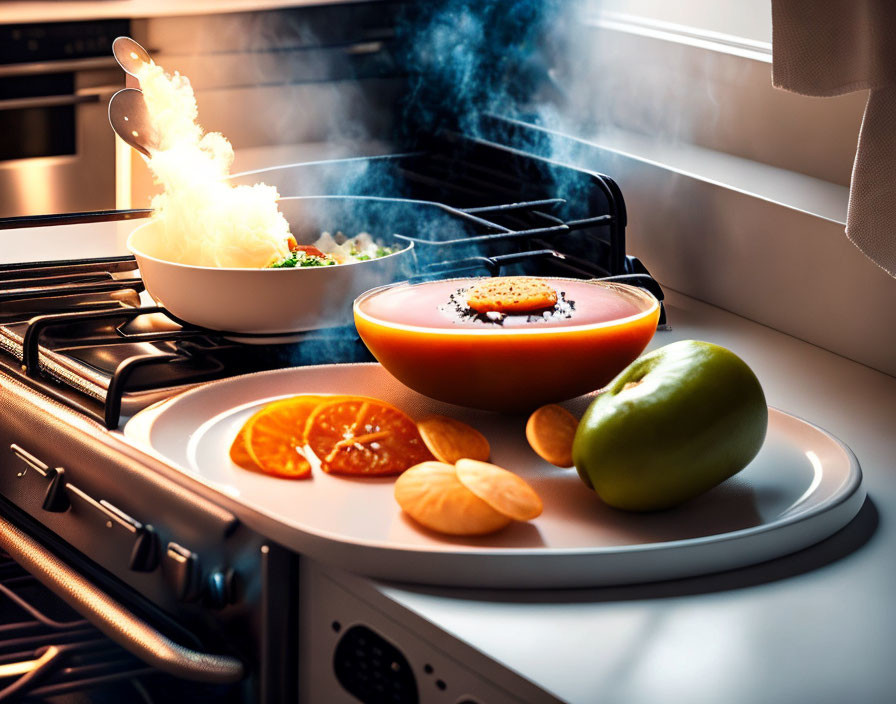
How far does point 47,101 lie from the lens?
1698 mm

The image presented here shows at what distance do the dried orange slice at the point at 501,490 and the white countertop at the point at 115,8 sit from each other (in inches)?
45.3

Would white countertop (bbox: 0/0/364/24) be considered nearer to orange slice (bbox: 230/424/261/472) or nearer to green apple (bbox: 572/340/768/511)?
orange slice (bbox: 230/424/261/472)

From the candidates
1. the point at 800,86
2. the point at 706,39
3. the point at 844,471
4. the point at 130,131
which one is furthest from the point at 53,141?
the point at 844,471

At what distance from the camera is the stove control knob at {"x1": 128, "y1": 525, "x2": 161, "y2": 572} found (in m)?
0.78

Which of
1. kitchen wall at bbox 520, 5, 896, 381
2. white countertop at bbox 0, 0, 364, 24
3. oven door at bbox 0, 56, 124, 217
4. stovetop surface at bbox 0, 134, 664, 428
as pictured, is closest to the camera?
stovetop surface at bbox 0, 134, 664, 428

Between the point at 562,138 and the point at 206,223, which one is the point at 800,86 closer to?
the point at 206,223

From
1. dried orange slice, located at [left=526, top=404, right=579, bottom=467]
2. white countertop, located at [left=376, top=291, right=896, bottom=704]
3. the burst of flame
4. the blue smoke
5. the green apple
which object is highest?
the blue smoke

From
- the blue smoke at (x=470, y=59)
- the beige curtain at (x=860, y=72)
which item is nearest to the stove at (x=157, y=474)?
the beige curtain at (x=860, y=72)

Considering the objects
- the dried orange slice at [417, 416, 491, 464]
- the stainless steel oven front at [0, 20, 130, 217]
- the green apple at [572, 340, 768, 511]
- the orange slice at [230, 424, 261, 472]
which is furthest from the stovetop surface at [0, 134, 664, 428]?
the stainless steel oven front at [0, 20, 130, 217]

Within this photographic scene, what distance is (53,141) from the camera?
1.75m

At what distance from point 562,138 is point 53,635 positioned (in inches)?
34.1

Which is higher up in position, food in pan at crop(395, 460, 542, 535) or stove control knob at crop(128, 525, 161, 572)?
food in pan at crop(395, 460, 542, 535)

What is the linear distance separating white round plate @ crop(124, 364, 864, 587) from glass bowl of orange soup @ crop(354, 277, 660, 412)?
0.04 metres

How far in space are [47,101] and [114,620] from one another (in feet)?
3.70
